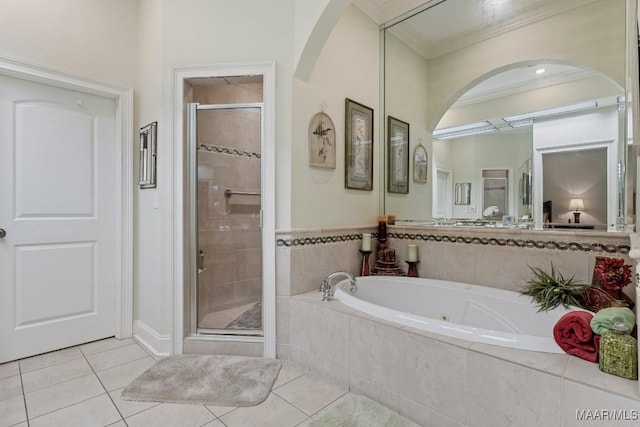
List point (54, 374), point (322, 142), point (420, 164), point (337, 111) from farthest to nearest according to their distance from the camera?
point (420, 164)
point (337, 111)
point (322, 142)
point (54, 374)

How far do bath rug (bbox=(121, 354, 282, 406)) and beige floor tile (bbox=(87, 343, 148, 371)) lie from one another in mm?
268

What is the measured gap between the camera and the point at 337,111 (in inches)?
95.8

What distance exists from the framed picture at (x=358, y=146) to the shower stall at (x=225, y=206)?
2.37 feet

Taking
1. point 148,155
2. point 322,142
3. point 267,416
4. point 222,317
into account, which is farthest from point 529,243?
point 148,155

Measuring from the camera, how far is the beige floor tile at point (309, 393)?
5.24 feet

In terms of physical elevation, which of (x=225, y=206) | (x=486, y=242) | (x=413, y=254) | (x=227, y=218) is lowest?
(x=413, y=254)

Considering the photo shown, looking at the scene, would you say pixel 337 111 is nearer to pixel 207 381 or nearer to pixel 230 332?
pixel 230 332

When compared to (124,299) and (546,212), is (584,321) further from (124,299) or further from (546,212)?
(124,299)

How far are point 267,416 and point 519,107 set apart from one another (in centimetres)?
262

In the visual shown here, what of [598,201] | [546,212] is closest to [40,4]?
[546,212]

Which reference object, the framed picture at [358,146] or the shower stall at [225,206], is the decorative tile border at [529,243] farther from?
the shower stall at [225,206]

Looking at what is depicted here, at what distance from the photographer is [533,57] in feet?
7.22

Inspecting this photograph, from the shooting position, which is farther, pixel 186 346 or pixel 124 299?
pixel 124 299

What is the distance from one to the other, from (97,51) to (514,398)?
130 inches
